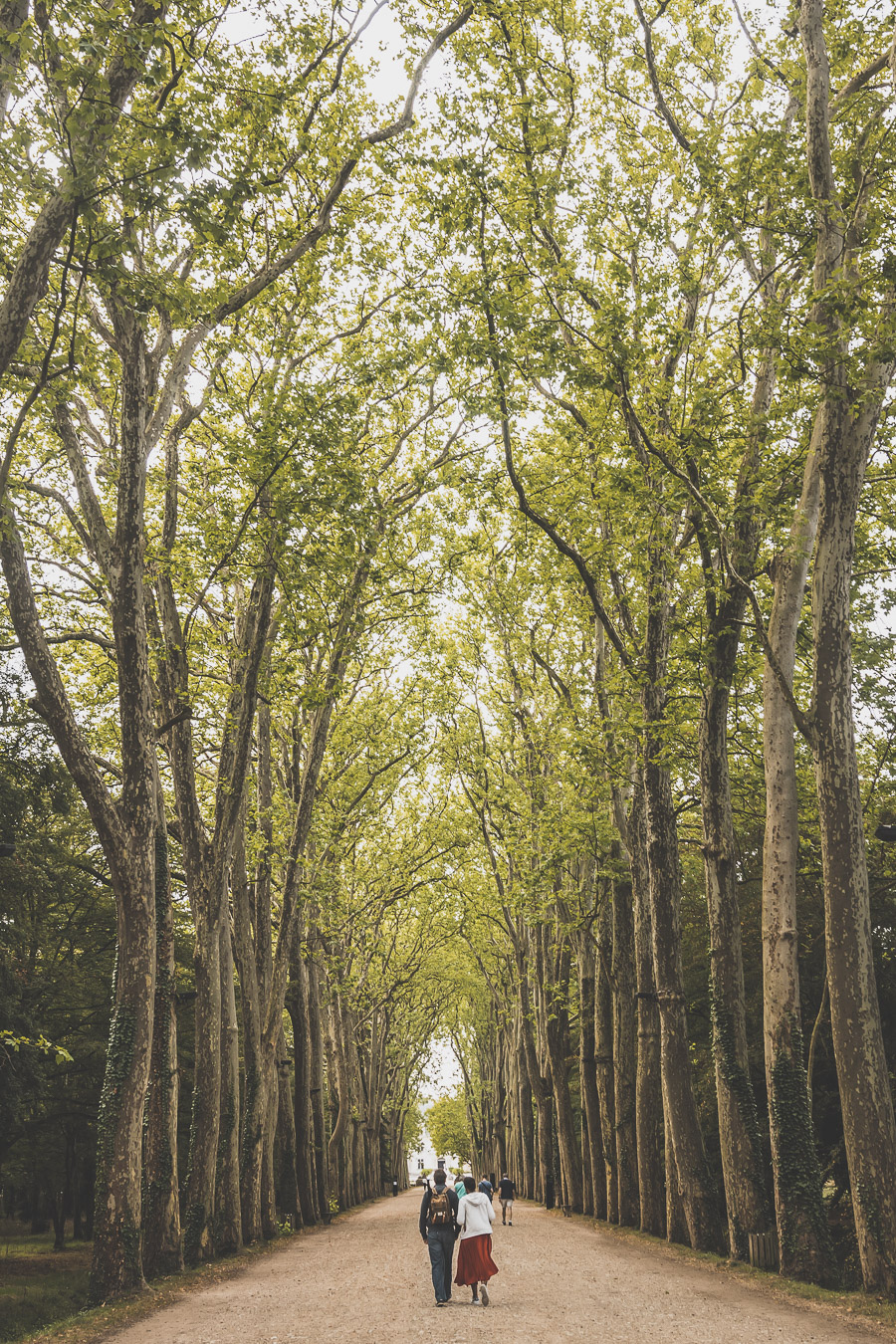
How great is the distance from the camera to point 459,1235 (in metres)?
10.7

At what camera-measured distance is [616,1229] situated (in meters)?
18.0

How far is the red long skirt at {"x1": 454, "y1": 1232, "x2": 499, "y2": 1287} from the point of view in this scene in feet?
33.7

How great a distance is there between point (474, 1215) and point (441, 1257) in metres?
0.61

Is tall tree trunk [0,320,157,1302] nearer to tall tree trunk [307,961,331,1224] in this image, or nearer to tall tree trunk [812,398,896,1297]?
tall tree trunk [812,398,896,1297]

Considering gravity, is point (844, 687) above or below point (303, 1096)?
above

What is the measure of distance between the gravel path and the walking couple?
25 centimetres

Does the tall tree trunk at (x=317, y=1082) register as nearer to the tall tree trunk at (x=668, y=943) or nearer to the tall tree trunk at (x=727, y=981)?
the tall tree trunk at (x=668, y=943)

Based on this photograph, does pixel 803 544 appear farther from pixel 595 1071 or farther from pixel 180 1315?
pixel 595 1071

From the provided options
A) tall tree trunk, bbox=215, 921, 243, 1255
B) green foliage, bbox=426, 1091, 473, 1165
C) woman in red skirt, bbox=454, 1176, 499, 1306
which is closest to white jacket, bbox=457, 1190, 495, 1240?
woman in red skirt, bbox=454, 1176, 499, 1306

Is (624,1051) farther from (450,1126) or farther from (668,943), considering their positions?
(450,1126)

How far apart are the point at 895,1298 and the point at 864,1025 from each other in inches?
95.2

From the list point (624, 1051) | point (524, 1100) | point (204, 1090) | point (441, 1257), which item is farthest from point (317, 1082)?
point (441, 1257)

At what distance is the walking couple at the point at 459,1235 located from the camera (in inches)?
406

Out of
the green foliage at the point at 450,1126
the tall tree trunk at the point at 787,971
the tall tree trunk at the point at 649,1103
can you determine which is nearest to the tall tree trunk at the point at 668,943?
the tall tree trunk at the point at 649,1103
